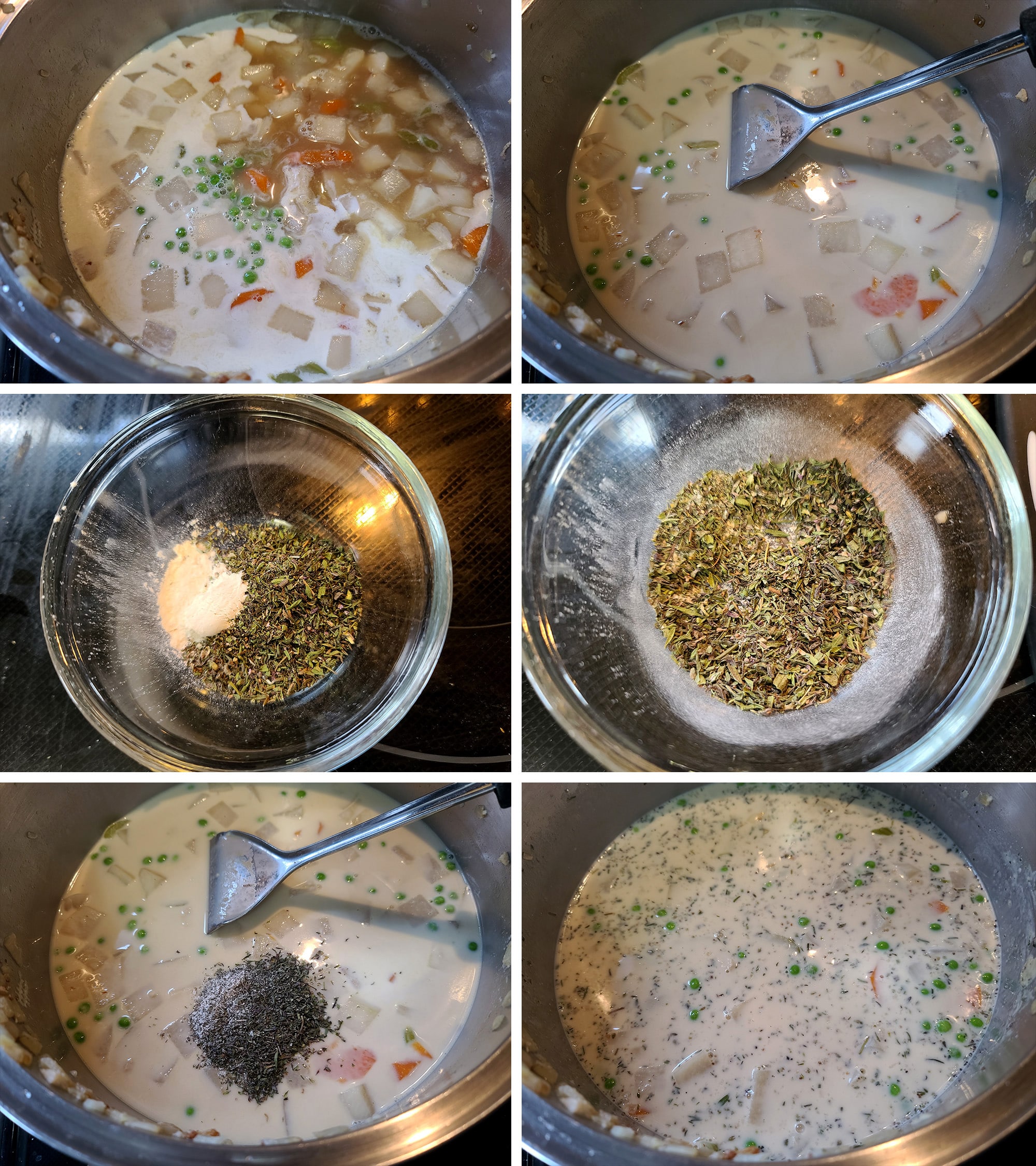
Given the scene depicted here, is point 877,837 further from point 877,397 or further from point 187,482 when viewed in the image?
point 187,482

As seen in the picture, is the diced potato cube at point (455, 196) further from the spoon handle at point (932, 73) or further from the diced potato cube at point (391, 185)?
the spoon handle at point (932, 73)

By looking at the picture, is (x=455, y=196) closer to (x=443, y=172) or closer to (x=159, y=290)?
(x=443, y=172)

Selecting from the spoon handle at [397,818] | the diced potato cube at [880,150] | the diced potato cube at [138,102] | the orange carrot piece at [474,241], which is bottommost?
the spoon handle at [397,818]

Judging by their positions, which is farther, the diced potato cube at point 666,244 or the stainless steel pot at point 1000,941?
the diced potato cube at point 666,244

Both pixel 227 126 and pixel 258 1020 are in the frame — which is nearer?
pixel 258 1020

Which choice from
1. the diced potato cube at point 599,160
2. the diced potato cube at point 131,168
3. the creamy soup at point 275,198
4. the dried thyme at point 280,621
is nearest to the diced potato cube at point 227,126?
the creamy soup at point 275,198

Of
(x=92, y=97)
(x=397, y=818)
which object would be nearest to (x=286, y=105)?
(x=92, y=97)

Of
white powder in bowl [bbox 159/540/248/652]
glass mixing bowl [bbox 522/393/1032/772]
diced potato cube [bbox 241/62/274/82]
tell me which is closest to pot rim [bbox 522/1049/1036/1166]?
glass mixing bowl [bbox 522/393/1032/772]
